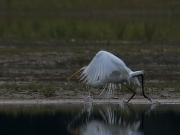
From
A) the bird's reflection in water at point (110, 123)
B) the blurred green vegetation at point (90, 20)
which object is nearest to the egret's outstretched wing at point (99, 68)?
the bird's reflection in water at point (110, 123)

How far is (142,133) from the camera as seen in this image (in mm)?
12539

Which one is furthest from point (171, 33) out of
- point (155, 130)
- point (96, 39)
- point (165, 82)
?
point (155, 130)

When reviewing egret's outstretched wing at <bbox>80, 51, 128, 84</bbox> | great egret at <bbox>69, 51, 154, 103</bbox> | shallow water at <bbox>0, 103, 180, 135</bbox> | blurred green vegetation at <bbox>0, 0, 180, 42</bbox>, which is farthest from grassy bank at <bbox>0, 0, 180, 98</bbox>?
egret's outstretched wing at <bbox>80, 51, 128, 84</bbox>

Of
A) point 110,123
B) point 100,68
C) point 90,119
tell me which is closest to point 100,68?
point 100,68

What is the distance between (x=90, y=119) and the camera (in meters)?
14.1

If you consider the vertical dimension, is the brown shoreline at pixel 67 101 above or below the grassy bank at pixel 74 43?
below

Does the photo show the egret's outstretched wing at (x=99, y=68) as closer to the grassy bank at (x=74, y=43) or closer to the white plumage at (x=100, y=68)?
the white plumage at (x=100, y=68)

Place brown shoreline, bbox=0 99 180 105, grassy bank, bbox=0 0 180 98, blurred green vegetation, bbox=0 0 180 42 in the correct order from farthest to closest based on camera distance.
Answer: blurred green vegetation, bbox=0 0 180 42
grassy bank, bbox=0 0 180 98
brown shoreline, bbox=0 99 180 105

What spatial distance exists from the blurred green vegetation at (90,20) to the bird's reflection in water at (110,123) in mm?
13777

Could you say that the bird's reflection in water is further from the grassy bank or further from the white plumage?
the grassy bank

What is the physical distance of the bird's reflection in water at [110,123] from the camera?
1275 centimetres

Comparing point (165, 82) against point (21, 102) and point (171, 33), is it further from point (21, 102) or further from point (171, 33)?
point (171, 33)

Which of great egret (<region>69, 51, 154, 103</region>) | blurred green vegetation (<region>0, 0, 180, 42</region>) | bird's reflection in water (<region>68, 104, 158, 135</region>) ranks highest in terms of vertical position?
blurred green vegetation (<region>0, 0, 180, 42</region>)

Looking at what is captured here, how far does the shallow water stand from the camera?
12.8m
